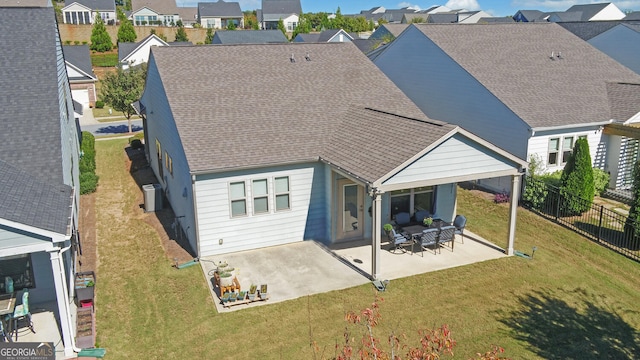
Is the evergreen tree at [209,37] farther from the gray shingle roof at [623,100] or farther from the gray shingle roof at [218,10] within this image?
the gray shingle roof at [623,100]

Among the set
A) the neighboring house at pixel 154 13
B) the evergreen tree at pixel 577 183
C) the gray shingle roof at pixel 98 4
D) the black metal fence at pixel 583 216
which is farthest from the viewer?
the neighboring house at pixel 154 13

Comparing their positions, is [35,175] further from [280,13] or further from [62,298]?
[280,13]

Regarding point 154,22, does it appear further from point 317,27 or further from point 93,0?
point 317,27

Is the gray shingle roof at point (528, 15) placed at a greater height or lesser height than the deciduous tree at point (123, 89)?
greater

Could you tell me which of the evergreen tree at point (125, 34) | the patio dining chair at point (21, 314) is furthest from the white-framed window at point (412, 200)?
the evergreen tree at point (125, 34)

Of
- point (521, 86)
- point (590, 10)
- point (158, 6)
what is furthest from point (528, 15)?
point (521, 86)

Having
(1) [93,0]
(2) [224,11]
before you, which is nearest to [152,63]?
(1) [93,0]

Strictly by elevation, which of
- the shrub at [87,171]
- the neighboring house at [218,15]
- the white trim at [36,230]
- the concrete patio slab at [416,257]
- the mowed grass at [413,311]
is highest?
the neighboring house at [218,15]
